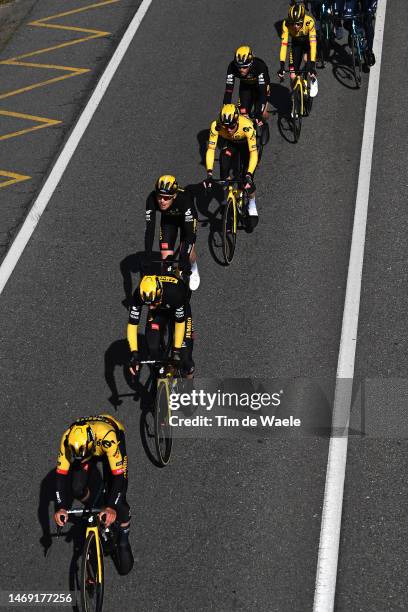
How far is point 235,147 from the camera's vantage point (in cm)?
1521

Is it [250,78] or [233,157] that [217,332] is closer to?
[233,157]

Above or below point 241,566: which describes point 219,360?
above

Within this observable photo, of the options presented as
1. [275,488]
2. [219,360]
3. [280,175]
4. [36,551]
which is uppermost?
[280,175]

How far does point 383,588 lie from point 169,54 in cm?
1321

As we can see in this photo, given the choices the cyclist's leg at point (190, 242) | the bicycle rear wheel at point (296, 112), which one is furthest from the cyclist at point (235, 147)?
the bicycle rear wheel at point (296, 112)

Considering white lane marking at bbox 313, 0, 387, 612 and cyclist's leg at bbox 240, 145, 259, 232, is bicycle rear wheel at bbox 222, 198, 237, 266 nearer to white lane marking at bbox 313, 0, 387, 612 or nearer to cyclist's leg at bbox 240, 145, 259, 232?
cyclist's leg at bbox 240, 145, 259, 232

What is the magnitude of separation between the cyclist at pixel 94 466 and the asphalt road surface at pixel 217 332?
0.64 m

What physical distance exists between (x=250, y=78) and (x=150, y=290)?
20.4ft

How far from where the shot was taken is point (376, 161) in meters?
16.8

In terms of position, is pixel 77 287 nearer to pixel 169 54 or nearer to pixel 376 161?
pixel 376 161

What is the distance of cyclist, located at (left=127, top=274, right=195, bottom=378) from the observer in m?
11.5

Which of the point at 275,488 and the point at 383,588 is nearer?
the point at 383,588

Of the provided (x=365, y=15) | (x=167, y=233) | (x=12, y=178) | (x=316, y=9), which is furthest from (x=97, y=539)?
(x=316, y=9)

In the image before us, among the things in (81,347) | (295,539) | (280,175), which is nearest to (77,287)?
(81,347)
